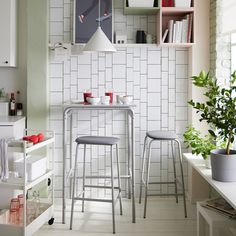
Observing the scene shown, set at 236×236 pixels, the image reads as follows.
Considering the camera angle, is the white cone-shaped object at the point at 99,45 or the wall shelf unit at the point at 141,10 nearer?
the white cone-shaped object at the point at 99,45

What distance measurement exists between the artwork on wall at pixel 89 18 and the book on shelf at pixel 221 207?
7.09ft

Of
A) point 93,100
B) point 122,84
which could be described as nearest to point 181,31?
point 122,84

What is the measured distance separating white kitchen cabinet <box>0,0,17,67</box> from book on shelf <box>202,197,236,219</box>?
262 centimetres

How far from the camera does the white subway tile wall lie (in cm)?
410

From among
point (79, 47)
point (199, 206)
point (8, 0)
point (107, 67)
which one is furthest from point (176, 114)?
→ point (8, 0)

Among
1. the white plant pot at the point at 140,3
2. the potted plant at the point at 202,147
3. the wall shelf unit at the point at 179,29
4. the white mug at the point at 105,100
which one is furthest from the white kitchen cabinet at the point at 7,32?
the potted plant at the point at 202,147

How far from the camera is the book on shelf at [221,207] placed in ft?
8.05

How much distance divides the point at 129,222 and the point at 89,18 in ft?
7.36

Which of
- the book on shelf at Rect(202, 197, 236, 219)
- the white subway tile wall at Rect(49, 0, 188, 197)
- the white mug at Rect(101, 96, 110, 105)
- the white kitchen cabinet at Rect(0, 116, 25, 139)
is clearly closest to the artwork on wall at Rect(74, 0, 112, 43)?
the white subway tile wall at Rect(49, 0, 188, 197)

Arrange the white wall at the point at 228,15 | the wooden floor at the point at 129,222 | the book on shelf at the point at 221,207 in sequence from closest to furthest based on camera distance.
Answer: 1. the book on shelf at the point at 221,207
2. the wooden floor at the point at 129,222
3. the white wall at the point at 228,15

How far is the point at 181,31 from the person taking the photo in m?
3.85

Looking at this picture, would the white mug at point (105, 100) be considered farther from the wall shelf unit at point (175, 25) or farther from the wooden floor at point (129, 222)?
the wooden floor at point (129, 222)

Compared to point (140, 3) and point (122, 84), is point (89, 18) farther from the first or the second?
point (122, 84)

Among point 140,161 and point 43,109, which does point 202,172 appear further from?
point 43,109
